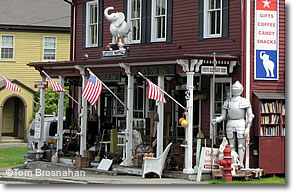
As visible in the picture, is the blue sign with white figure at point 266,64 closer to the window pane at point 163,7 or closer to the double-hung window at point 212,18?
the double-hung window at point 212,18

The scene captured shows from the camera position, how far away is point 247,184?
758 inches

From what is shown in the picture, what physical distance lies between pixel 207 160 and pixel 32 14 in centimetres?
2583

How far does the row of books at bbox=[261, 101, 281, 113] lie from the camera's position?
20.8 metres

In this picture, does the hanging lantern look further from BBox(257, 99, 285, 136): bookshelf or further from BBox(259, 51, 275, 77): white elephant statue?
BBox(259, 51, 275, 77): white elephant statue

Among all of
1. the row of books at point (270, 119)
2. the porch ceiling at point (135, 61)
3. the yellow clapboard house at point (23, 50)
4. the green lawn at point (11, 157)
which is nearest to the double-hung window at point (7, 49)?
the yellow clapboard house at point (23, 50)

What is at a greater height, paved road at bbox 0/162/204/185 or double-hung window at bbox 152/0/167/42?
double-hung window at bbox 152/0/167/42

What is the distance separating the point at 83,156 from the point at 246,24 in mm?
7733

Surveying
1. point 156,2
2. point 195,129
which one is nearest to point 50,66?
point 156,2

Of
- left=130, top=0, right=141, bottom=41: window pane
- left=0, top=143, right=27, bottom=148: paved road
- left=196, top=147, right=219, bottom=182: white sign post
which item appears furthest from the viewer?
left=0, top=143, right=27, bottom=148: paved road

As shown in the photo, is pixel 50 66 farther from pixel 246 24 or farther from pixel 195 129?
pixel 246 24

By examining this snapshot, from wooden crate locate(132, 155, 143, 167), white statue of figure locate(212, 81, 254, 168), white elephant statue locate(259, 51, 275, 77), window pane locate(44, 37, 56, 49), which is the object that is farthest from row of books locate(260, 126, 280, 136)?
window pane locate(44, 37, 56, 49)

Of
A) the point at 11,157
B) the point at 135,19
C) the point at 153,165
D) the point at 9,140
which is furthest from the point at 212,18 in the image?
the point at 9,140

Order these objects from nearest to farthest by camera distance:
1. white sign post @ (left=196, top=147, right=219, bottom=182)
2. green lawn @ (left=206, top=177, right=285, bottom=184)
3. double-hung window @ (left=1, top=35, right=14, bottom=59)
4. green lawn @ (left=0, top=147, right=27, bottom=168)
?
green lawn @ (left=206, top=177, right=285, bottom=184) → white sign post @ (left=196, top=147, right=219, bottom=182) → green lawn @ (left=0, top=147, right=27, bottom=168) → double-hung window @ (left=1, top=35, right=14, bottom=59)

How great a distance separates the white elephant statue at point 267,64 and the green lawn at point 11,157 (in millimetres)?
11546
